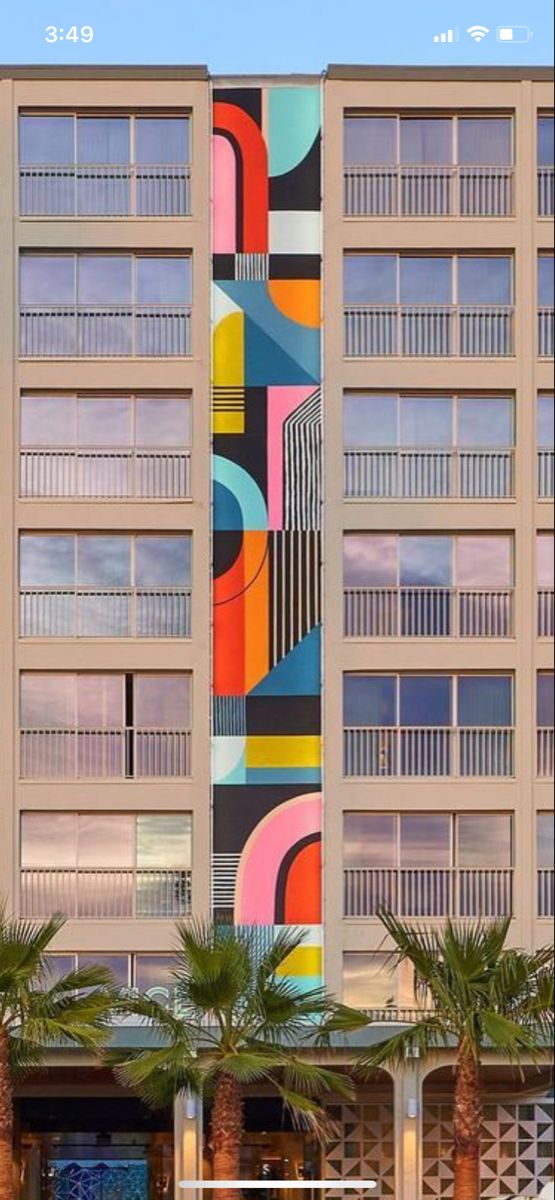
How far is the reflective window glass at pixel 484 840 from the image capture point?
28.6 m

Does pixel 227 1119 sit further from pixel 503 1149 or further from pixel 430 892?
pixel 503 1149

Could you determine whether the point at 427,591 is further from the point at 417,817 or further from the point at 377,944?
the point at 377,944

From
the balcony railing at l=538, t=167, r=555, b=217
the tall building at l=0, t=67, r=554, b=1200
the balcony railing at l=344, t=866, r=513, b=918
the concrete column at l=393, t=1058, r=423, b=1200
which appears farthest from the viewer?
the balcony railing at l=538, t=167, r=555, b=217

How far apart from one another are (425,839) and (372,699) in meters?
2.66

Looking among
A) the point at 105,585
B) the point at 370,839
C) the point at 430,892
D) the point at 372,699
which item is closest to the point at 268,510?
the point at 105,585

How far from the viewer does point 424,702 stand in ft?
94.8

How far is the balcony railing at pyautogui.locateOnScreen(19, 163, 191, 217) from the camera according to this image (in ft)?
96.1

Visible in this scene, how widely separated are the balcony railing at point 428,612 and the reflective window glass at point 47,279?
7.52 m

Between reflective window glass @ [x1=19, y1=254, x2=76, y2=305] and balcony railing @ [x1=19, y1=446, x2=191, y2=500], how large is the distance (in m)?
2.73

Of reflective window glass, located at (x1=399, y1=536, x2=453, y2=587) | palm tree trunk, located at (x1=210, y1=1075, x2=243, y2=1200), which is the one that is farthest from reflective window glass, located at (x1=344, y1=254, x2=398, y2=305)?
palm tree trunk, located at (x1=210, y1=1075, x2=243, y2=1200)

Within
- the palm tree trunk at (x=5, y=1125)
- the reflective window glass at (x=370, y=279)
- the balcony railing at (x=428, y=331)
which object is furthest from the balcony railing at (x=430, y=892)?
the reflective window glass at (x=370, y=279)

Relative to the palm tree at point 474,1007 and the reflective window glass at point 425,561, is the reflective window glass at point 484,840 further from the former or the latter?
the palm tree at point 474,1007

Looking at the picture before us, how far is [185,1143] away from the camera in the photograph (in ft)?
88.5

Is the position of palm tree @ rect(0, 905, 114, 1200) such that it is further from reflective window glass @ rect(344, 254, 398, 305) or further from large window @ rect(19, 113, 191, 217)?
large window @ rect(19, 113, 191, 217)
